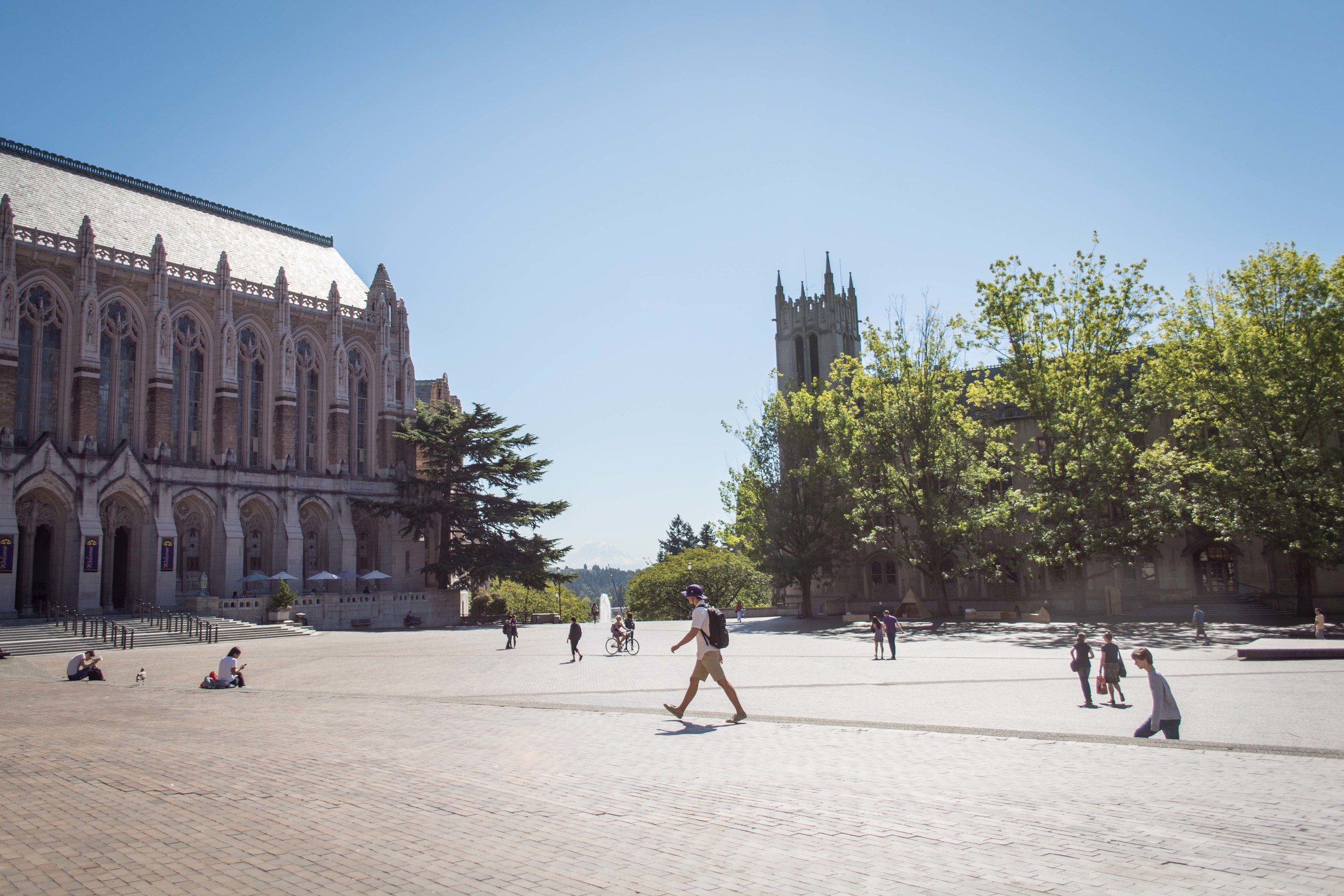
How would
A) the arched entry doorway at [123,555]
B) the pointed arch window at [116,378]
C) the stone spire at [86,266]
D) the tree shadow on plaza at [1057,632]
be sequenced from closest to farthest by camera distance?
the tree shadow on plaza at [1057,632] → the arched entry doorway at [123,555] → the stone spire at [86,266] → the pointed arch window at [116,378]

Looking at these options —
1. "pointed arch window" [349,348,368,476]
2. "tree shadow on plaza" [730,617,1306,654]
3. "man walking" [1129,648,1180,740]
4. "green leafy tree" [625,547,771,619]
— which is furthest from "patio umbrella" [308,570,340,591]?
"man walking" [1129,648,1180,740]

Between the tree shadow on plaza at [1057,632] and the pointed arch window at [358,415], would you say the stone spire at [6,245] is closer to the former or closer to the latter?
the pointed arch window at [358,415]

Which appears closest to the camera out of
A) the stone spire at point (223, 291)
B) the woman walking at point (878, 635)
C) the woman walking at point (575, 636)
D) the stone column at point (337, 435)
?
the woman walking at point (878, 635)

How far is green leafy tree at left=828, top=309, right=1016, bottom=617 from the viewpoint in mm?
40094

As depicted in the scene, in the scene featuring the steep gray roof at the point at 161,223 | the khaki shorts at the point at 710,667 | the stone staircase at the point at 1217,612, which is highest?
the steep gray roof at the point at 161,223

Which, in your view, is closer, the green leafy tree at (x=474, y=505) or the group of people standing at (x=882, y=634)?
the group of people standing at (x=882, y=634)

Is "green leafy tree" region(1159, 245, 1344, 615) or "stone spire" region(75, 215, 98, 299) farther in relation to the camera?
"stone spire" region(75, 215, 98, 299)

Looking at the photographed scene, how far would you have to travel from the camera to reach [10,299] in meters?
41.9

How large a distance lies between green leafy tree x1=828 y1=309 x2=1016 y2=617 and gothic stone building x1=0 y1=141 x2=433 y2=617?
28644mm

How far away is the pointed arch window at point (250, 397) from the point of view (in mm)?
50594

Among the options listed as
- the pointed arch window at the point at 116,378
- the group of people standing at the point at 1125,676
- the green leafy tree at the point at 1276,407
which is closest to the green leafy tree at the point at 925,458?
Answer: the green leafy tree at the point at 1276,407

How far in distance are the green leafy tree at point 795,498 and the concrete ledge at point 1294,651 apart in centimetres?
2254

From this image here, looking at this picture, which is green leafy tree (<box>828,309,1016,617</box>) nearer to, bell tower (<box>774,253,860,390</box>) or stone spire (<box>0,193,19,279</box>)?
bell tower (<box>774,253,860,390</box>)

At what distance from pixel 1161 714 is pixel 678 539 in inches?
3988
